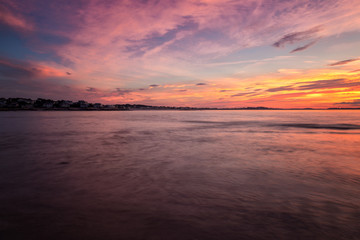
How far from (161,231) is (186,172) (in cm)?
394

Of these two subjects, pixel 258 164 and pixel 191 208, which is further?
pixel 258 164

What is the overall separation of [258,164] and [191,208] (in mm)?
5389

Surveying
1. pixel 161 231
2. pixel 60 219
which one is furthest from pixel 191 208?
pixel 60 219

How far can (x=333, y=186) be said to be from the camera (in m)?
6.07

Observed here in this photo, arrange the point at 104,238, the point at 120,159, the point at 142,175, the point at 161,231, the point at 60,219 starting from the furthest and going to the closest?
the point at 120,159, the point at 142,175, the point at 60,219, the point at 161,231, the point at 104,238

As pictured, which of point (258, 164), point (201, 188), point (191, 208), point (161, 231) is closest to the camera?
point (161, 231)

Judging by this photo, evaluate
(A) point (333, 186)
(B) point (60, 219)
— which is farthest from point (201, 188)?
(A) point (333, 186)

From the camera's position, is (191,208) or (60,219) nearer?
(60,219)

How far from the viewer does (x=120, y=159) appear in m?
9.60

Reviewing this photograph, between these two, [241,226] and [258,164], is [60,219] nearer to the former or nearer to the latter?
[241,226]

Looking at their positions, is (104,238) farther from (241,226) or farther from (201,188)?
(201,188)

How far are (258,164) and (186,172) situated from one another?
3.62 metres

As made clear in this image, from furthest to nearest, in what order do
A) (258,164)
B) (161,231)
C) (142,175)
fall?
(258,164), (142,175), (161,231)

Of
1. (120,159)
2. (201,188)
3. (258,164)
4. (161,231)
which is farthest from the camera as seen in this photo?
(120,159)
